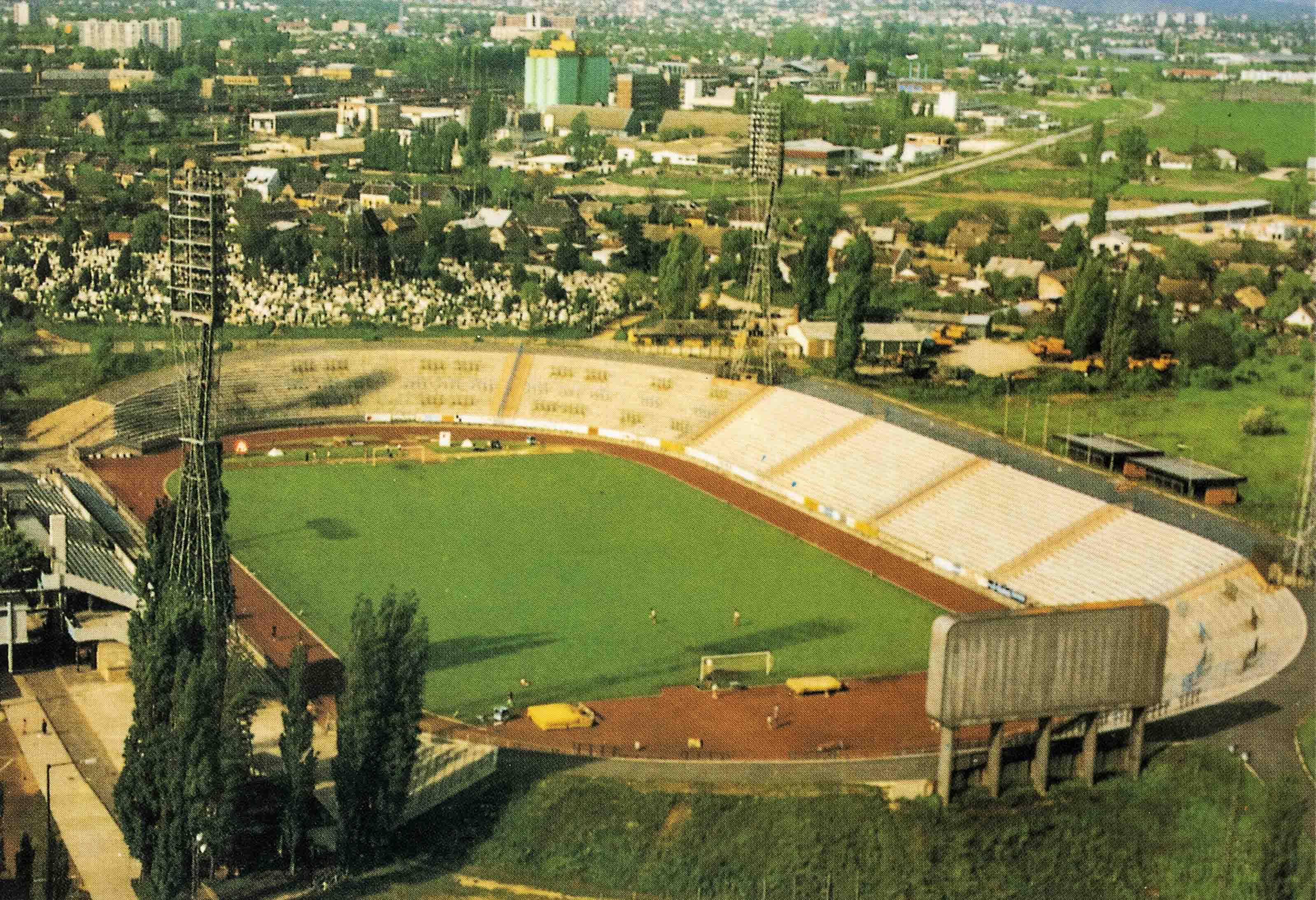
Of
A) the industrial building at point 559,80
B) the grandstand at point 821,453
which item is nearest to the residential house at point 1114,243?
the grandstand at point 821,453

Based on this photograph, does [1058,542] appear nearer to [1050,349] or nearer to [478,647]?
[478,647]

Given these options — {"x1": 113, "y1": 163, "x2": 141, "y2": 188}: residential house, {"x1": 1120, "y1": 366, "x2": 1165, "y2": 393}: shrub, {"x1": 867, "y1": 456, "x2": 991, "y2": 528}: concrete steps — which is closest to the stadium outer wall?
{"x1": 867, "y1": 456, "x2": 991, "y2": 528}: concrete steps

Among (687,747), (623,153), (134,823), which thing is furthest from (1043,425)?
(623,153)

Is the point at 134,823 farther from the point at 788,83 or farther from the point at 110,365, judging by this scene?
the point at 788,83

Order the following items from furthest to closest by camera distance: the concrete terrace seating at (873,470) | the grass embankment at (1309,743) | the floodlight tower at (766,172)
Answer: the floodlight tower at (766,172), the concrete terrace seating at (873,470), the grass embankment at (1309,743)

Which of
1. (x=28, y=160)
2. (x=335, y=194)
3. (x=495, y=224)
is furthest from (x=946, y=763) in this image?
(x=28, y=160)

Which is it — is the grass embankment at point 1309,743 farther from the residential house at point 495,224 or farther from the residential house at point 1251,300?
the residential house at point 495,224

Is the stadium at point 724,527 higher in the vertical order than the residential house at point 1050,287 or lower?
lower
